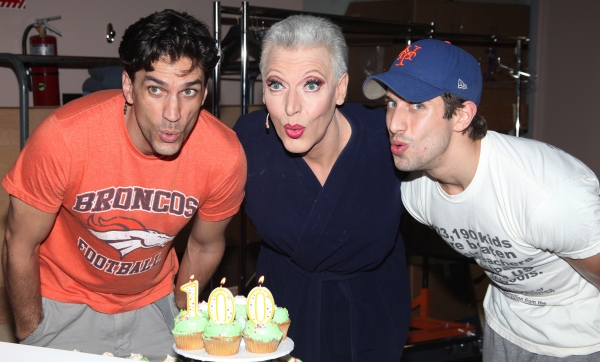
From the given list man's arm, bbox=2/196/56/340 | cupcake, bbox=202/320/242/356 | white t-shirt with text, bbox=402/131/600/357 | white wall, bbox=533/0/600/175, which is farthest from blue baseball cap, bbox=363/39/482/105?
white wall, bbox=533/0/600/175

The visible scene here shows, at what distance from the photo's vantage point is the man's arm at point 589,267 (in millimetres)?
1590

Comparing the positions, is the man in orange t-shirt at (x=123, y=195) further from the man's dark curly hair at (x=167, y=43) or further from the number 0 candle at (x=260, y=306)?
the number 0 candle at (x=260, y=306)

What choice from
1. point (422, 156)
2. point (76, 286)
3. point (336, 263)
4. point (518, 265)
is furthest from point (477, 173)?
point (76, 286)

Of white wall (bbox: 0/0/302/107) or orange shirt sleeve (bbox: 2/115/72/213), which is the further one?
white wall (bbox: 0/0/302/107)

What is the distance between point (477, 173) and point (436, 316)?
2757 mm

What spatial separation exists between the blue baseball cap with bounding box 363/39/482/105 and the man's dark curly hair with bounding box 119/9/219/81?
484 millimetres

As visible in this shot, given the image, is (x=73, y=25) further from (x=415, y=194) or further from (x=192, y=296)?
(x=192, y=296)

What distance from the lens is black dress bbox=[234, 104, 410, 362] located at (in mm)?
1938

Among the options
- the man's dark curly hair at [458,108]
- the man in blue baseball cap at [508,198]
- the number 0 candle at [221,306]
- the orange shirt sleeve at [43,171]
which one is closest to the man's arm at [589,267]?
the man in blue baseball cap at [508,198]

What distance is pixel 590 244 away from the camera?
1554mm

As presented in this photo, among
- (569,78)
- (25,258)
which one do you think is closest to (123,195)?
(25,258)

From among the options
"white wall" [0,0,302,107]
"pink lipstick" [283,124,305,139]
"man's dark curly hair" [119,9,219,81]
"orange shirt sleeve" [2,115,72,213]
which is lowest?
"orange shirt sleeve" [2,115,72,213]

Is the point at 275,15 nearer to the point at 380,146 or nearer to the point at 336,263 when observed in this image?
the point at 380,146

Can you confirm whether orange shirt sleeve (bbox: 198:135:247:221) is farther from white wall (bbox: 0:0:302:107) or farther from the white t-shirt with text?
white wall (bbox: 0:0:302:107)
